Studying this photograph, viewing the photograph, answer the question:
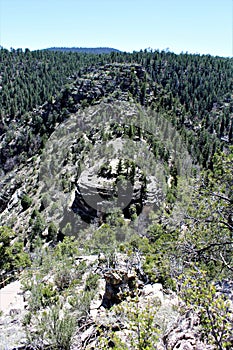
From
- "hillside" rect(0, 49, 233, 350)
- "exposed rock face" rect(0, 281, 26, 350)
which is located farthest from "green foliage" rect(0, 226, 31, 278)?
"exposed rock face" rect(0, 281, 26, 350)

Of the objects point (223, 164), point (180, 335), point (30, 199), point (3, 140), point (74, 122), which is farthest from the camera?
point (3, 140)

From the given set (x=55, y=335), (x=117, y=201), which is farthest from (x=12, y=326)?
(x=117, y=201)

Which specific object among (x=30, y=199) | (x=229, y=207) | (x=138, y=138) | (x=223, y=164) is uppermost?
(x=223, y=164)

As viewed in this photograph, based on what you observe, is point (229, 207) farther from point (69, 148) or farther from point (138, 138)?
point (69, 148)

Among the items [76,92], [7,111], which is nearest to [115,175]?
[76,92]

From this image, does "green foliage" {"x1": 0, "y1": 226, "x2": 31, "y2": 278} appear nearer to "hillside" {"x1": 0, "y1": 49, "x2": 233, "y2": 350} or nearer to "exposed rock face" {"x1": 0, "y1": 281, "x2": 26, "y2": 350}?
"hillside" {"x1": 0, "y1": 49, "x2": 233, "y2": 350}

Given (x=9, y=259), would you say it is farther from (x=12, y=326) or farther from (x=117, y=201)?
(x=117, y=201)

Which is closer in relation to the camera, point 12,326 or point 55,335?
point 55,335

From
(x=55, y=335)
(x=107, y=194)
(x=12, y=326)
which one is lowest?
(x=107, y=194)
